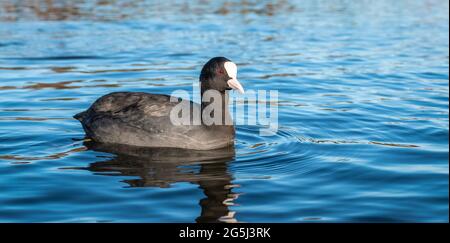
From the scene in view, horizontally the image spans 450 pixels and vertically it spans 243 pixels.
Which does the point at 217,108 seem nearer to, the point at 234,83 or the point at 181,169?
the point at 234,83

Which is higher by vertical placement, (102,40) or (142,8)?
(142,8)

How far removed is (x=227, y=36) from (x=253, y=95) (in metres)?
6.86

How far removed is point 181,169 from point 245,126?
8.14ft

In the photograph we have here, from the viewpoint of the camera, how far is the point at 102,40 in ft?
58.9

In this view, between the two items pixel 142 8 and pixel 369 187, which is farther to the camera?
pixel 142 8

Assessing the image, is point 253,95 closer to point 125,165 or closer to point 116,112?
point 116,112

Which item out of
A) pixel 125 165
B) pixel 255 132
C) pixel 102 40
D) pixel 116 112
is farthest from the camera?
pixel 102 40

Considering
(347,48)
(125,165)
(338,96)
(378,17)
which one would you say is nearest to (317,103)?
(338,96)

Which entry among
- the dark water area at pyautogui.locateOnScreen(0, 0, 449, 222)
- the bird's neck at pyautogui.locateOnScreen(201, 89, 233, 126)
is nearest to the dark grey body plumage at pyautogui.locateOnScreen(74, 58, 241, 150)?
the bird's neck at pyautogui.locateOnScreen(201, 89, 233, 126)

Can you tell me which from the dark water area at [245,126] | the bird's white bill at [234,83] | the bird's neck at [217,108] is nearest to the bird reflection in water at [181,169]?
the dark water area at [245,126]

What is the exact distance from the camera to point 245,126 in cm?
986

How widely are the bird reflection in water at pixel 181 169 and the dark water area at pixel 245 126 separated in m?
0.03

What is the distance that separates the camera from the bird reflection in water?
6.41 m

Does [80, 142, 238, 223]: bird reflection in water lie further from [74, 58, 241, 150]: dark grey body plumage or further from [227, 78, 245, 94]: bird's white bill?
[227, 78, 245, 94]: bird's white bill
